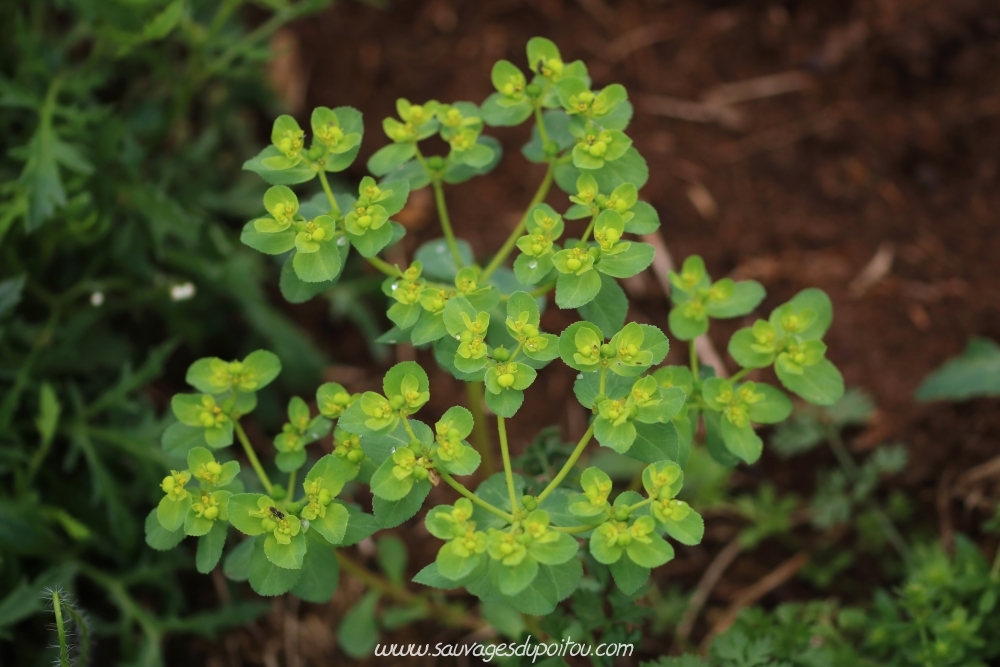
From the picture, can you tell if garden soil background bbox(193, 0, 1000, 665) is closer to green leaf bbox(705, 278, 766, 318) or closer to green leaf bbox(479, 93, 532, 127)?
green leaf bbox(705, 278, 766, 318)

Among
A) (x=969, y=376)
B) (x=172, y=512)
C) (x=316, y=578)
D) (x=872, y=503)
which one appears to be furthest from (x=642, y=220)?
(x=872, y=503)

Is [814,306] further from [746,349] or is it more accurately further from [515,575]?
[515,575]

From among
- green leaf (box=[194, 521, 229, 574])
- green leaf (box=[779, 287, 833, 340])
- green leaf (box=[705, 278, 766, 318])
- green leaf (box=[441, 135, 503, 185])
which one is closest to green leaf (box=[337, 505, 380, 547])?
green leaf (box=[194, 521, 229, 574])

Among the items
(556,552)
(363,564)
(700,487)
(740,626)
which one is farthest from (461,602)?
→ (556,552)

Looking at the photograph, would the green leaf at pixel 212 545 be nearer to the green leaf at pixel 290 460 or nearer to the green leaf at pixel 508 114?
the green leaf at pixel 290 460

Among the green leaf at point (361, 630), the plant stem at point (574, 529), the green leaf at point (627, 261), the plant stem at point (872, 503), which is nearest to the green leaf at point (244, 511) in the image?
the plant stem at point (574, 529)
